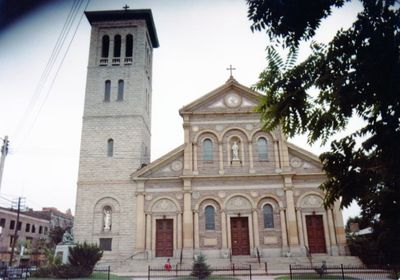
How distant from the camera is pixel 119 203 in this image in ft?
91.9

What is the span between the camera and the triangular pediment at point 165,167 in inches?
1121

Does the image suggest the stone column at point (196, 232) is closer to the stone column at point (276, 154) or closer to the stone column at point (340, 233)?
the stone column at point (276, 154)

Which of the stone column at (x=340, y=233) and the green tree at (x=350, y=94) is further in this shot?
the stone column at (x=340, y=233)

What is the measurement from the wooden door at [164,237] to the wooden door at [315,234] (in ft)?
34.6

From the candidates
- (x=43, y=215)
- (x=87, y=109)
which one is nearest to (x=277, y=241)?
(x=87, y=109)

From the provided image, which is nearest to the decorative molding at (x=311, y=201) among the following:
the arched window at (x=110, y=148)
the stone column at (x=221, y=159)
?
the stone column at (x=221, y=159)

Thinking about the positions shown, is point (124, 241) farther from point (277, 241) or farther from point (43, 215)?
point (43, 215)

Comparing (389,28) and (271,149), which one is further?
(271,149)

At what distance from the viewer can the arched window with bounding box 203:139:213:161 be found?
96.5 feet

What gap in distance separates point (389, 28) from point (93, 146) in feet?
92.6

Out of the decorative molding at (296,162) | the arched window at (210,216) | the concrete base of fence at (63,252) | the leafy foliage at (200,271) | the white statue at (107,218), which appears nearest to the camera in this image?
the leafy foliage at (200,271)

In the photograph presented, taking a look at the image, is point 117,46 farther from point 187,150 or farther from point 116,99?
point 187,150

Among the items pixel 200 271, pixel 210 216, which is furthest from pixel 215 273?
pixel 210 216

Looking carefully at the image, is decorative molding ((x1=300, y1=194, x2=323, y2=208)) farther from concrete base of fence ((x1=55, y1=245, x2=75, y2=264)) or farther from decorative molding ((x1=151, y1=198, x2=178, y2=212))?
concrete base of fence ((x1=55, y1=245, x2=75, y2=264))
